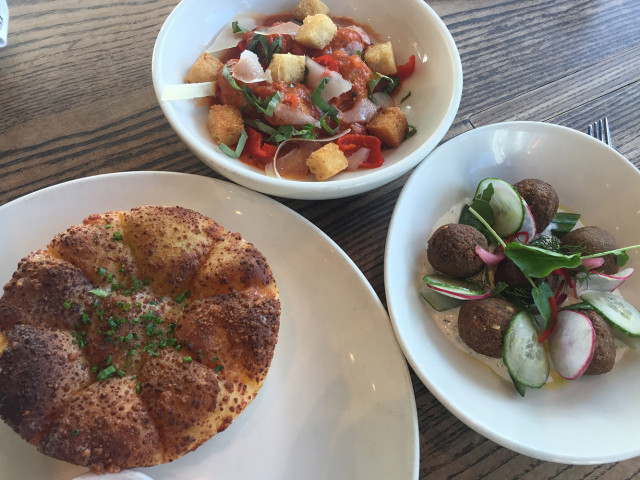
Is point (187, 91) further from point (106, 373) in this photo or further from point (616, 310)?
point (616, 310)

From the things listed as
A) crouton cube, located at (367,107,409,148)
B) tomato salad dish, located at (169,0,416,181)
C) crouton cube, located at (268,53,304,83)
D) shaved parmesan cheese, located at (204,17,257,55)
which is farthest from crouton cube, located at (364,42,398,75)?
shaved parmesan cheese, located at (204,17,257,55)

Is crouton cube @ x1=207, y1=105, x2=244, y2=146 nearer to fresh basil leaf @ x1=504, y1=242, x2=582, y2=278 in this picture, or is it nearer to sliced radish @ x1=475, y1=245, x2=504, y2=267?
sliced radish @ x1=475, y1=245, x2=504, y2=267

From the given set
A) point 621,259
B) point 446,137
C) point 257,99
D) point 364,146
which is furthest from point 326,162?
point 621,259

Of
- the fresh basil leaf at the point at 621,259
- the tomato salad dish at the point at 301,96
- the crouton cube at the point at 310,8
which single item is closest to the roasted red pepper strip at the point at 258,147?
the tomato salad dish at the point at 301,96

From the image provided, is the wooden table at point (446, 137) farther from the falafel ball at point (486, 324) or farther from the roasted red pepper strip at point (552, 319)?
the roasted red pepper strip at point (552, 319)

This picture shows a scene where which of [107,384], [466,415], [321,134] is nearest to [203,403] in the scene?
[107,384]
